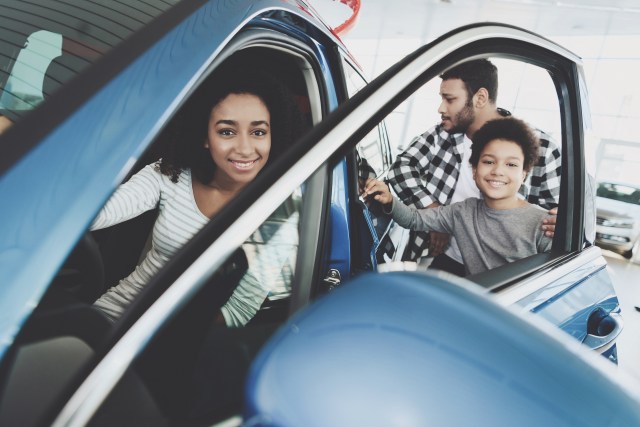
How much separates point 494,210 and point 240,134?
107 centimetres

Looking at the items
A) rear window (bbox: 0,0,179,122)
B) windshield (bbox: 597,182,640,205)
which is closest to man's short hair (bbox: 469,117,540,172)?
rear window (bbox: 0,0,179,122)

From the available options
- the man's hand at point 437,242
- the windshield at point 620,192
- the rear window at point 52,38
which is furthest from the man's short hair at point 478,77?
the windshield at point 620,192

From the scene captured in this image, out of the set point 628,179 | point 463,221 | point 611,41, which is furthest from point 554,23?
point 463,221

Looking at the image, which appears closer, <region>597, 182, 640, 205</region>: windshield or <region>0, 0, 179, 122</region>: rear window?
<region>0, 0, 179, 122</region>: rear window

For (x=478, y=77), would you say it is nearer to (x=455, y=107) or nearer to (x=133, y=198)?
(x=455, y=107)

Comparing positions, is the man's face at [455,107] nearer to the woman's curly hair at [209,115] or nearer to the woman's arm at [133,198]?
the woman's curly hair at [209,115]

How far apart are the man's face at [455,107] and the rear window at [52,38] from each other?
144 centimetres

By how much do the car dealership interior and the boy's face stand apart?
3.88m

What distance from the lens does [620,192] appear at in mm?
8359

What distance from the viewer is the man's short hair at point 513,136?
6.38 feet

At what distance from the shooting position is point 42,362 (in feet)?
1.87

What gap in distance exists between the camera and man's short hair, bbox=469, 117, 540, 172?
194 centimetres

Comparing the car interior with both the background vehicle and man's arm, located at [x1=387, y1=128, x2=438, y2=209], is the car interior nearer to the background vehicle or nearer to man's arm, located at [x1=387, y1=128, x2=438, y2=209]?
man's arm, located at [x1=387, y1=128, x2=438, y2=209]

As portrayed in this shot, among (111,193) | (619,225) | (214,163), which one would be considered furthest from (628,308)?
(111,193)
